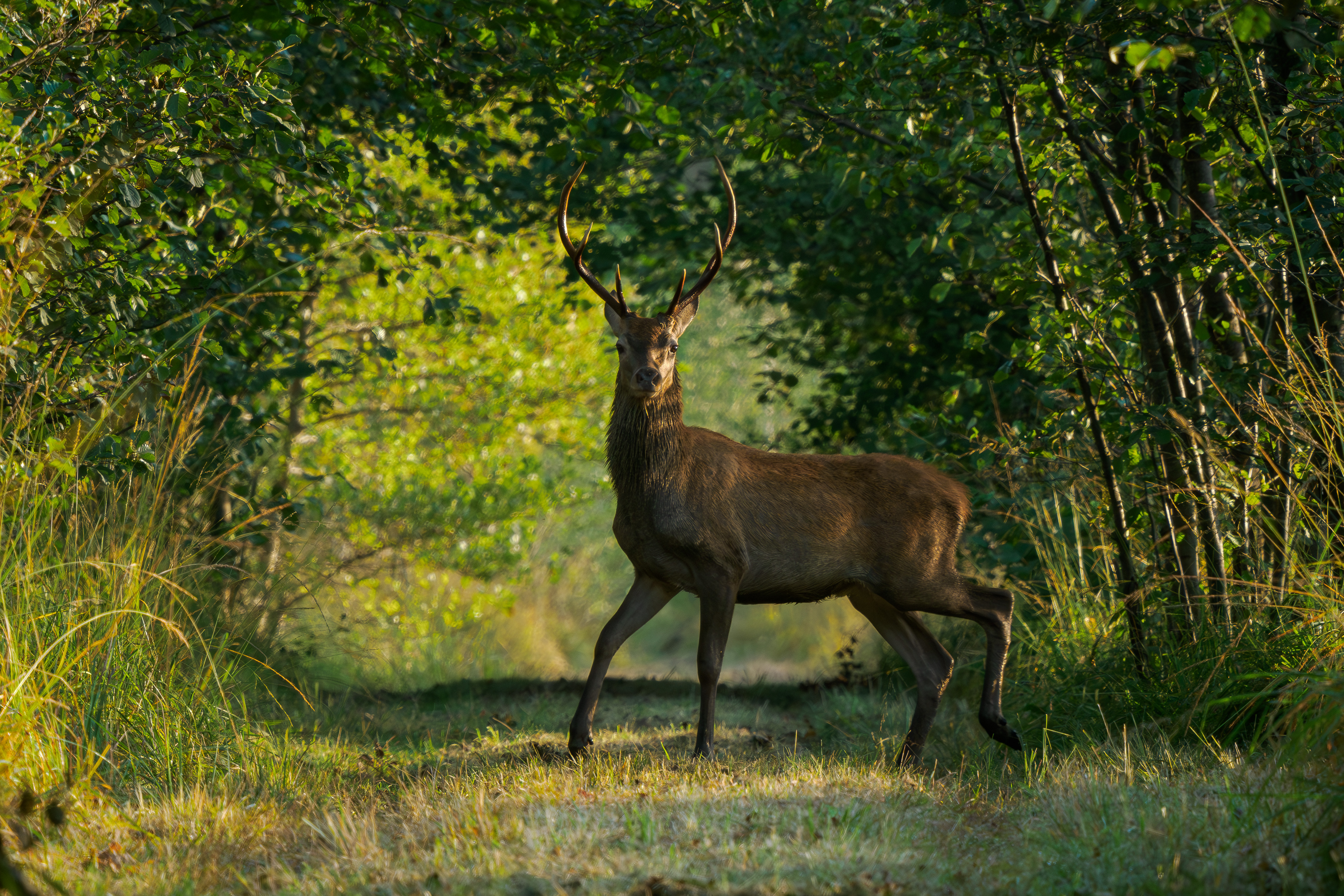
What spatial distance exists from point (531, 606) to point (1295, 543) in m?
11.5

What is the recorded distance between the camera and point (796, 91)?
24.1 ft

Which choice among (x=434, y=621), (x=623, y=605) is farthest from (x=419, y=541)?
(x=623, y=605)

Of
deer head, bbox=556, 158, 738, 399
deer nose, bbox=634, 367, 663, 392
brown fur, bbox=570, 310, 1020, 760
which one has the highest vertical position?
deer head, bbox=556, 158, 738, 399

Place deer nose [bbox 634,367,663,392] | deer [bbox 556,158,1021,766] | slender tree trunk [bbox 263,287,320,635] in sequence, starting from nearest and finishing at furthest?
deer nose [bbox 634,367,663,392], deer [bbox 556,158,1021,766], slender tree trunk [bbox 263,287,320,635]

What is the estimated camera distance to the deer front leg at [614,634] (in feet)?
18.0

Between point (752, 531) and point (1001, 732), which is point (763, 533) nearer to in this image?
point (752, 531)

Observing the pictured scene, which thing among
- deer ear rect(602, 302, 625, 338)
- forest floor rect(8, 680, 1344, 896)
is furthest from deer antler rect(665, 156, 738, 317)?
forest floor rect(8, 680, 1344, 896)

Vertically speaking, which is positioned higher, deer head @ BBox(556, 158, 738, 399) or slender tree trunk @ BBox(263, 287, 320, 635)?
deer head @ BBox(556, 158, 738, 399)

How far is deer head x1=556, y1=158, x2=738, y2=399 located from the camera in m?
5.54

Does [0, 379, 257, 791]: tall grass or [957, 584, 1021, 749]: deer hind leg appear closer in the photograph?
[0, 379, 257, 791]: tall grass

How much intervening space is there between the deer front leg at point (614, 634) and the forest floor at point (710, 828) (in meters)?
0.17

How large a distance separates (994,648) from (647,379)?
2343 millimetres

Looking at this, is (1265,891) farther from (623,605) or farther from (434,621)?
(434,621)

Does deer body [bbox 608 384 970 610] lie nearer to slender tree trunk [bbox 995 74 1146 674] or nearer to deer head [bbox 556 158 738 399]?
deer head [bbox 556 158 738 399]
